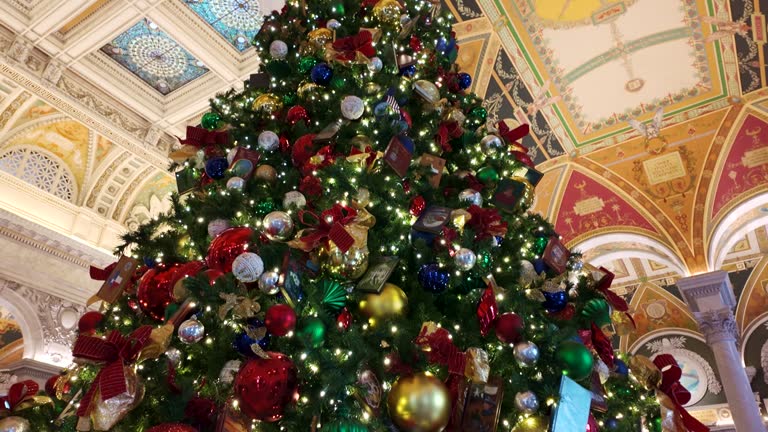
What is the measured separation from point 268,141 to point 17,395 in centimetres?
111

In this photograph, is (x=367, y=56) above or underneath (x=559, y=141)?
underneath

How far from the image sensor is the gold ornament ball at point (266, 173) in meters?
1.75

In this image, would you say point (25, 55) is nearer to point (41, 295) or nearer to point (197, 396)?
point (41, 295)

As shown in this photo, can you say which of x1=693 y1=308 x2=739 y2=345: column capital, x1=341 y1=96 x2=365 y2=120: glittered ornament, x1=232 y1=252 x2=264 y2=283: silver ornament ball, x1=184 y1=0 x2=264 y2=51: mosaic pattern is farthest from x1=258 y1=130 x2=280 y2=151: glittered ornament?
x1=693 y1=308 x2=739 y2=345: column capital

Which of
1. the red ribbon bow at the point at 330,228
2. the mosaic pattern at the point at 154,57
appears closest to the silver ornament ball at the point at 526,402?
the red ribbon bow at the point at 330,228

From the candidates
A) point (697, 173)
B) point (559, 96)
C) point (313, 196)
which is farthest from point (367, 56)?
point (697, 173)

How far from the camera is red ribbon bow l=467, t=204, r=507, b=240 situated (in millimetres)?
1699

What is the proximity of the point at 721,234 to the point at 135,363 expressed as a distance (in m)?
9.72

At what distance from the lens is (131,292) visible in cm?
176

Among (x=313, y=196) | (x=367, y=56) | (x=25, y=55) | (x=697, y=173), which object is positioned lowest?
(x=313, y=196)

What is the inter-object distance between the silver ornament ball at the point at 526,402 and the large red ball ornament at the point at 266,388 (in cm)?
59

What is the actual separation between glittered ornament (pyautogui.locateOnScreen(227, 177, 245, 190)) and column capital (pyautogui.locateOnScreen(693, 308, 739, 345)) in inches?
324

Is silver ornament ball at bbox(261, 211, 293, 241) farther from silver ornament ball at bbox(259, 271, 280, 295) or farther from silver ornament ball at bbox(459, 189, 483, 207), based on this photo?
silver ornament ball at bbox(459, 189, 483, 207)

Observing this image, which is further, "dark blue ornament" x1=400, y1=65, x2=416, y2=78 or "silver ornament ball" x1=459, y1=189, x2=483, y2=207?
"dark blue ornament" x1=400, y1=65, x2=416, y2=78
